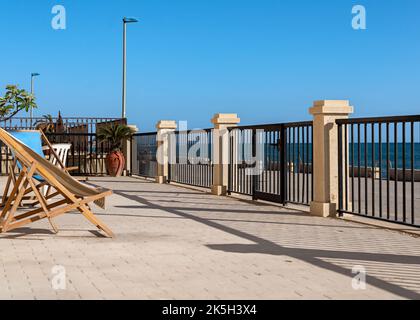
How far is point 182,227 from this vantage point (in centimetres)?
762

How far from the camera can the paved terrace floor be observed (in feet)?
14.1

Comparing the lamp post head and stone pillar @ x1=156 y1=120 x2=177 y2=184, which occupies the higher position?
the lamp post head

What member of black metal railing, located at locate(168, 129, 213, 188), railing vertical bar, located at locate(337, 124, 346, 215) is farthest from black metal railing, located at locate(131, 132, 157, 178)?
railing vertical bar, located at locate(337, 124, 346, 215)

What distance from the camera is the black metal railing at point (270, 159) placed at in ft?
31.8

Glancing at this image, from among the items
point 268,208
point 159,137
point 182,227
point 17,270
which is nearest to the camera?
point 17,270

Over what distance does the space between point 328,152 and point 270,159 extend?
1.77 m

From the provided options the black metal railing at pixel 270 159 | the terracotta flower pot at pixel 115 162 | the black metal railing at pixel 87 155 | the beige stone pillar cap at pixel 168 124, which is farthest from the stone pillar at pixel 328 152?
the black metal railing at pixel 87 155

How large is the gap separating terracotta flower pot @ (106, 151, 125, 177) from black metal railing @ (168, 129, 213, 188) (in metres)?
3.08

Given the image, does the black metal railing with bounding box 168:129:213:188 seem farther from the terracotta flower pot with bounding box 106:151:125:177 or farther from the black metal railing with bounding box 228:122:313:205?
the terracotta flower pot with bounding box 106:151:125:177

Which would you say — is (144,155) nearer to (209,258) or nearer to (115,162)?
(115,162)
